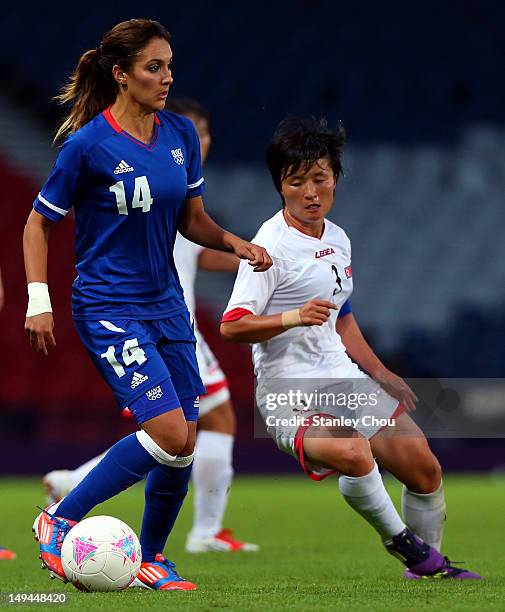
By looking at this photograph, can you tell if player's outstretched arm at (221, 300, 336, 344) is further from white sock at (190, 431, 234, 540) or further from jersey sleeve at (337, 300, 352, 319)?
white sock at (190, 431, 234, 540)

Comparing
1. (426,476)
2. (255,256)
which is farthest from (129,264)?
(426,476)

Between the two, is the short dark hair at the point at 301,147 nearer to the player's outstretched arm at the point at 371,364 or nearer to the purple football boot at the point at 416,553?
the player's outstretched arm at the point at 371,364

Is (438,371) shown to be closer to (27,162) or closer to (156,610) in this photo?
(27,162)

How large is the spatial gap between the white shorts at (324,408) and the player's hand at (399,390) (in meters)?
0.03

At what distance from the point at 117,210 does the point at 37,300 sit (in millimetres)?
428

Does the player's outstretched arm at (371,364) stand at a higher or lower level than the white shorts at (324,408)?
higher

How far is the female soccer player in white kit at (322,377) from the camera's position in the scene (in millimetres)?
4520

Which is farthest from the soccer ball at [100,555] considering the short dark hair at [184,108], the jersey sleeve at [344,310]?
the short dark hair at [184,108]

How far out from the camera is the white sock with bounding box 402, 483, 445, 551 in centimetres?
479

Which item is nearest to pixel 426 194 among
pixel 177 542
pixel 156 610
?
pixel 177 542

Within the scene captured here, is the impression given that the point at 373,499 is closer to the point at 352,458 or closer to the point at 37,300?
the point at 352,458

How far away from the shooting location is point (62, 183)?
426 centimetres

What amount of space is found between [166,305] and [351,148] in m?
11.8

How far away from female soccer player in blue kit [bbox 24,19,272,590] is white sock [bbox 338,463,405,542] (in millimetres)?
603
